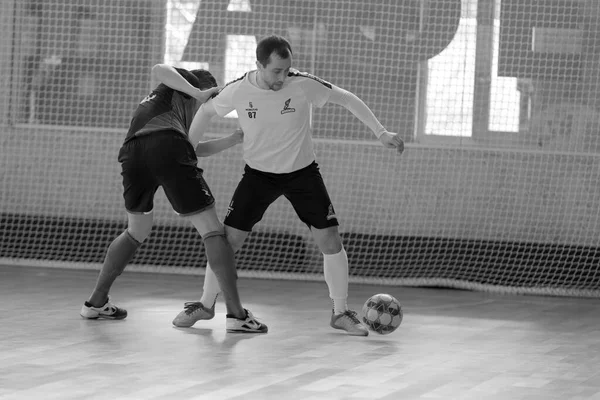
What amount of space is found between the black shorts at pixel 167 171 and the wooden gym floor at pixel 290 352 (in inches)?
26.9

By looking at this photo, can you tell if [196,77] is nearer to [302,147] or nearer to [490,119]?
[302,147]

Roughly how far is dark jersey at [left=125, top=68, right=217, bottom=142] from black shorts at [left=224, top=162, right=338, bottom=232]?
0.48 meters

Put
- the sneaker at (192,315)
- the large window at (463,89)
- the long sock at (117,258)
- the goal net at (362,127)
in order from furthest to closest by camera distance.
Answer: the large window at (463,89), the goal net at (362,127), the long sock at (117,258), the sneaker at (192,315)

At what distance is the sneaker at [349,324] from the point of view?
5465 mm

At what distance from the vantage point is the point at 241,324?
17.9 feet

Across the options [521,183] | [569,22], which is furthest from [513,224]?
[569,22]

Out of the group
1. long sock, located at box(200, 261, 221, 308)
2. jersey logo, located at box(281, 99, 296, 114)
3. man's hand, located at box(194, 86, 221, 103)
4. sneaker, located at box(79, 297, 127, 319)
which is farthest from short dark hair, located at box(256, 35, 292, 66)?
sneaker, located at box(79, 297, 127, 319)

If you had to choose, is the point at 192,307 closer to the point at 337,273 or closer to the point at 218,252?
the point at 218,252

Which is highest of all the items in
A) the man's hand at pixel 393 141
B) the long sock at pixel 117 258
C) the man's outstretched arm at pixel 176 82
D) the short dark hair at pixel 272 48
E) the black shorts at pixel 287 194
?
the short dark hair at pixel 272 48

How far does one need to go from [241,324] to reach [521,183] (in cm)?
425

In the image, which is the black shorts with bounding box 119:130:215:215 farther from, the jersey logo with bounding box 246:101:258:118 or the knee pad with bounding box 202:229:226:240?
the jersey logo with bounding box 246:101:258:118

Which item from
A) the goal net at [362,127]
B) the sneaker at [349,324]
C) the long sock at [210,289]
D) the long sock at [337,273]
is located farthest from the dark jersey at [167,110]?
the goal net at [362,127]

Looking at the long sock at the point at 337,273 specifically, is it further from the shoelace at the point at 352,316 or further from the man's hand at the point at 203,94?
the man's hand at the point at 203,94

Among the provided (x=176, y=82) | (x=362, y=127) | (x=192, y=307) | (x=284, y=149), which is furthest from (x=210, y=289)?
(x=362, y=127)
